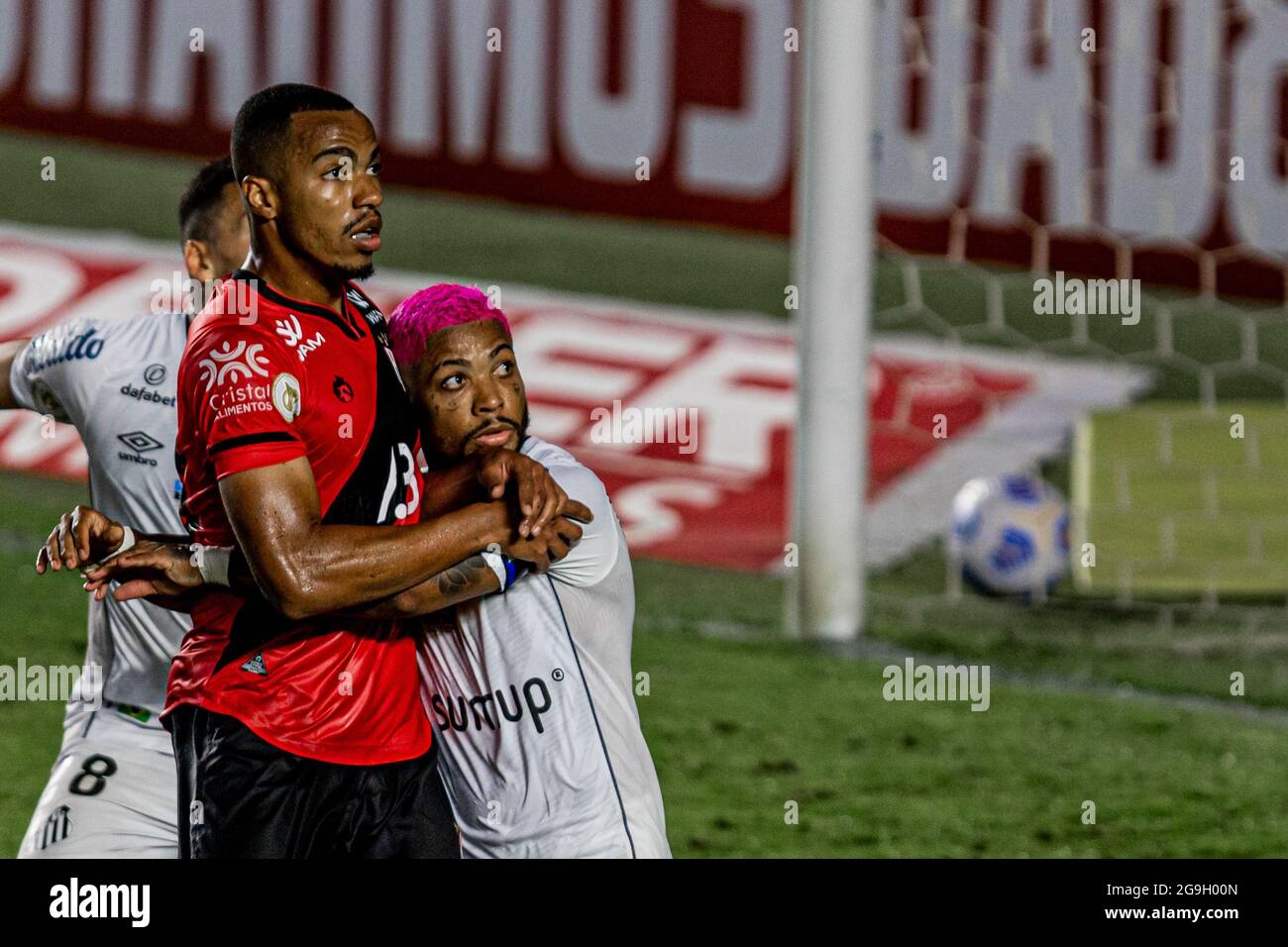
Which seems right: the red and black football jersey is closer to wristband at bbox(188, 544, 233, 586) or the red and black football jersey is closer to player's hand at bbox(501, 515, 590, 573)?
wristband at bbox(188, 544, 233, 586)

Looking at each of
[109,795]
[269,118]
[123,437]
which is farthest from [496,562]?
[123,437]

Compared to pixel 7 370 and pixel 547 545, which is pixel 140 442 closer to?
pixel 7 370

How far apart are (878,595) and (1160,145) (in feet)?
17.0

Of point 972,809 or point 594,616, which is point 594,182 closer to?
point 972,809

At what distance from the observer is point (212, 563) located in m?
2.86

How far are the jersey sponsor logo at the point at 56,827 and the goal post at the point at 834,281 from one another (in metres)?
3.81

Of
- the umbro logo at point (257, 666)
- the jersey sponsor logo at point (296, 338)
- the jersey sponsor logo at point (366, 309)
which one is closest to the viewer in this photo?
the jersey sponsor logo at point (296, 338)

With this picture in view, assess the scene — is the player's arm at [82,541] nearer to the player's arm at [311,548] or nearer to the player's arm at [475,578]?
the player's arm at [311,548]

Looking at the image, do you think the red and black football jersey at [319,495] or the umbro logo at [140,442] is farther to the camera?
the umbro logo at [140,442]

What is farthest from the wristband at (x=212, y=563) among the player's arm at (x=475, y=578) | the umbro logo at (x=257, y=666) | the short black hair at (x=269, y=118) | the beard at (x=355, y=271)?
the short black hair at (x=269, y=118)

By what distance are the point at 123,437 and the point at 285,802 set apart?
4.17 ft

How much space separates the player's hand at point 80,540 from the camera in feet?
9.45

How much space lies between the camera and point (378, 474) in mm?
2871
